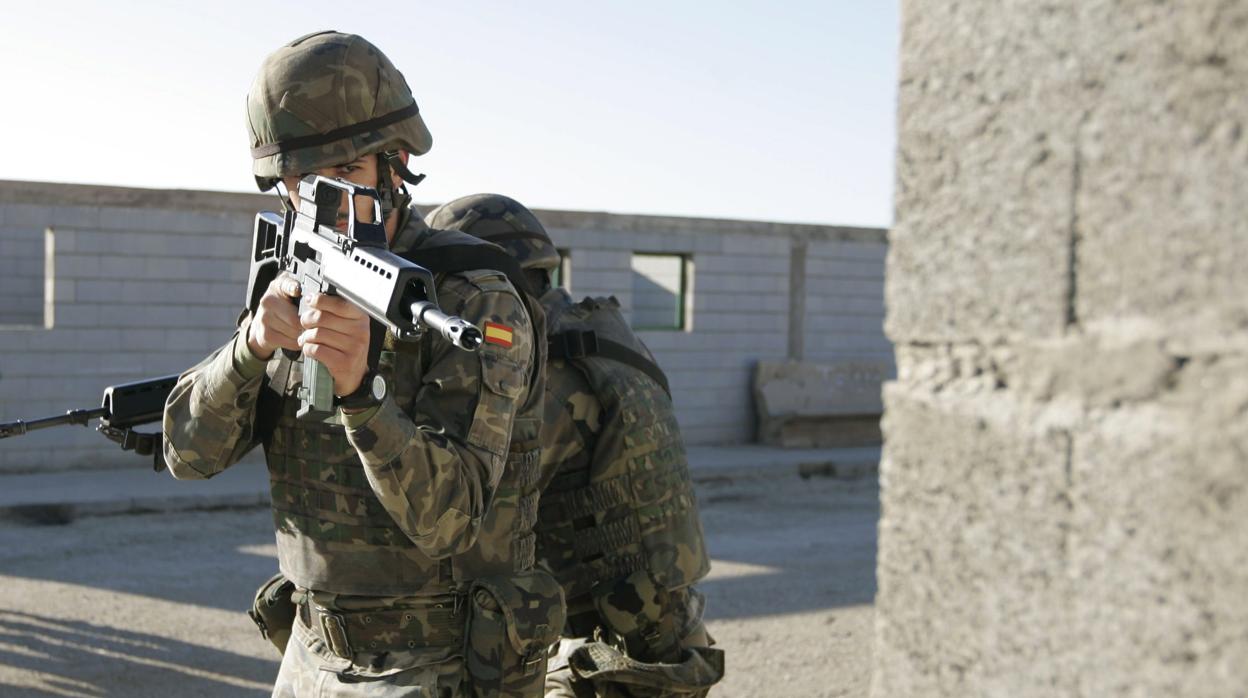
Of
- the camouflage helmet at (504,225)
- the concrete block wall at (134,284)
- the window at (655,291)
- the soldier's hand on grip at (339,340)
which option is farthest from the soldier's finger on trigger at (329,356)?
the window at (655,291)

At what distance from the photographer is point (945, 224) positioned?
1.05 metres

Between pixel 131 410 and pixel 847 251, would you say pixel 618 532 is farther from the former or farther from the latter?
pixel 847 251

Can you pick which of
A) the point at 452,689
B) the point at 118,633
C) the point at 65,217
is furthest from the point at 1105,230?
the point at 65,217

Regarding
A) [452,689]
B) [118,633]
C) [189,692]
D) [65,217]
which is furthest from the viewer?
[65,217]

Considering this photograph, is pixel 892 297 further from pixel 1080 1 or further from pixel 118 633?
pixel 118 633

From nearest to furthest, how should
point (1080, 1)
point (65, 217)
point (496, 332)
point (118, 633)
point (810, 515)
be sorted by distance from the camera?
point (1080, 1) → point (496, 332) → point (118, 633) → point (810, 515) → point (65, 217)

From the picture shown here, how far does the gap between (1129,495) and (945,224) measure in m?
0.30

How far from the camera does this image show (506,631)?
6.13ft

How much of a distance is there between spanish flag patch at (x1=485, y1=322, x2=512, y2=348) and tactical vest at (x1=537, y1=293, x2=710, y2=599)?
899 mm

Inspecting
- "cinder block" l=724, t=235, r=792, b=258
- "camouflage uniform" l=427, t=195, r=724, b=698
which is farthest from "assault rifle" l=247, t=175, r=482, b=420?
"cinder block" l=724, t=235, r=792, b=258

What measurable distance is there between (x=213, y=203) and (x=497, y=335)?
941cm

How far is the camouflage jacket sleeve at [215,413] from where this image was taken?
190 centimetres

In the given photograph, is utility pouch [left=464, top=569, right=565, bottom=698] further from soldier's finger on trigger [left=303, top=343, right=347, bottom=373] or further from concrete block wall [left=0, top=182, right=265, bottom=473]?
concrete block wall [left=0, top=182, right=265, bottom=473]

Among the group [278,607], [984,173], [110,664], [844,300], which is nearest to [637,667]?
[278,607]
